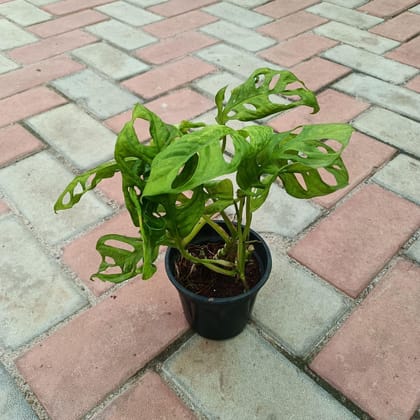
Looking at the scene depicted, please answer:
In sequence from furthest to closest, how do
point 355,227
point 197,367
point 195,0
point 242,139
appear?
1. point 195,0
2. point 355,227
3. point 197,367
4. point 242,139

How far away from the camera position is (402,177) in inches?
71.3

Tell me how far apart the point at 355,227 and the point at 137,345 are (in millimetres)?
816

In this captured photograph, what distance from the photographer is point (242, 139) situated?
82cm

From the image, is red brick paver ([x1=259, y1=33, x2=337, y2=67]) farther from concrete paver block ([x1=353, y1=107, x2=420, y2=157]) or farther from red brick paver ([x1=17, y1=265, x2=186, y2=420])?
red brick paver ([x1=17, y1=265, x2=186, y2=420])

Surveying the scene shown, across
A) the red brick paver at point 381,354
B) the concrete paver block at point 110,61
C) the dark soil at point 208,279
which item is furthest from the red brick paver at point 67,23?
the red brick paver at point 381,354

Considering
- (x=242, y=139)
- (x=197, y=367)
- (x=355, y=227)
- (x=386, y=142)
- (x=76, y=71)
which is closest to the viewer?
(x=242, y=139)

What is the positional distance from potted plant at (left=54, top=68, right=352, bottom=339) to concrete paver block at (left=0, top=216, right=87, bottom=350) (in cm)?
39

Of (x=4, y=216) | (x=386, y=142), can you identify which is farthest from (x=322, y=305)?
(x=4, y=216)

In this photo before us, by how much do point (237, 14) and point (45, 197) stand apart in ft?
6.05

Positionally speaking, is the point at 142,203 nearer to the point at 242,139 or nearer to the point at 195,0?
the point at 242,139

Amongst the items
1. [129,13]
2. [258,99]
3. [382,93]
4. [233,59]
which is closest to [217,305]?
[258,99]

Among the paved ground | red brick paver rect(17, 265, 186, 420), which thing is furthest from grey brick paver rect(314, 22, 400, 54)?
red brick paver rect(17, 265, 186, 420)

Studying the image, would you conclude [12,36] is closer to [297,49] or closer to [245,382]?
[297,49]

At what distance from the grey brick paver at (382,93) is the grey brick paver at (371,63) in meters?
0.07
